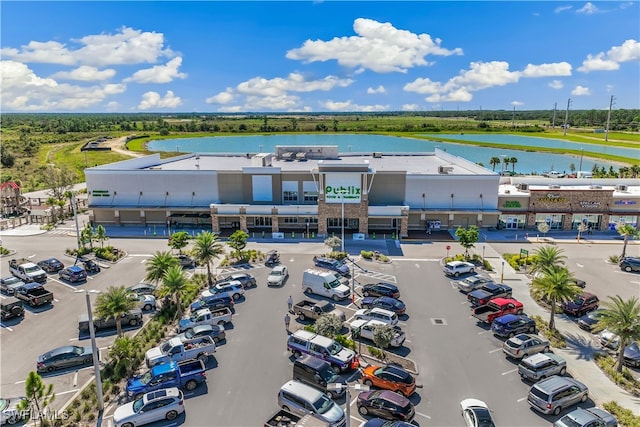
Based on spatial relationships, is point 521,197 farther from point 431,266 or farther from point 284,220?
point 284,220

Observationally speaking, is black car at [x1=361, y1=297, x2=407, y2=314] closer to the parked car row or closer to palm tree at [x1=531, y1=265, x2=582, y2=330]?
the parked car row

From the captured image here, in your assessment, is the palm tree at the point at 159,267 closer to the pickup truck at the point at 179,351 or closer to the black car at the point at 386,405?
the pickup truck at the point at 179,351

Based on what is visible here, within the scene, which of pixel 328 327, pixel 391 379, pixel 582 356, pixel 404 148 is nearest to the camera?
pixel 391 379

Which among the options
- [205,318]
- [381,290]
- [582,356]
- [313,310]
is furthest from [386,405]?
[582,356]

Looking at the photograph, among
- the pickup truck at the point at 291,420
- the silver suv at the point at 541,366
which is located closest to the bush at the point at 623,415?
the silver suv at the point at 541,366

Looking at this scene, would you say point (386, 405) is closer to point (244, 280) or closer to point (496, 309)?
point (496, 309)

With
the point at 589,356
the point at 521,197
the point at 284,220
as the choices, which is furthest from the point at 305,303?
the point at 521,197
